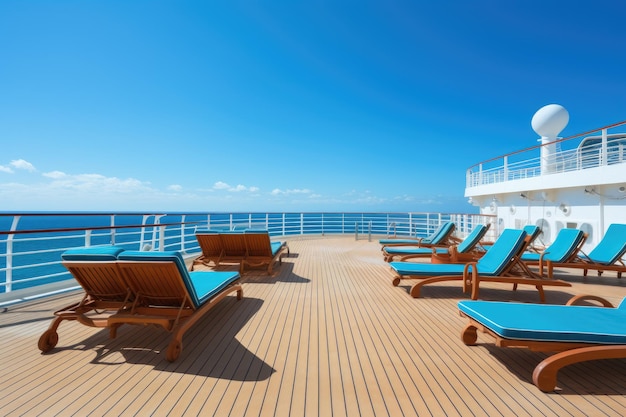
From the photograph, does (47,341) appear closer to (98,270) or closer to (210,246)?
(98,270)

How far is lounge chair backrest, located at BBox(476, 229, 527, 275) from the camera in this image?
3.55 meters

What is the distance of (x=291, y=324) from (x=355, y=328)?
1.87ft

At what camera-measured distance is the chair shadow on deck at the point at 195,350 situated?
5.92ft

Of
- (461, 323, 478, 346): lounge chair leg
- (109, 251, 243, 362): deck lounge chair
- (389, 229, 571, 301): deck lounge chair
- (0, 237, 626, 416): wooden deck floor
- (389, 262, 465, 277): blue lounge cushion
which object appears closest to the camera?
(0, 237, 626, 416): wooden deck floor

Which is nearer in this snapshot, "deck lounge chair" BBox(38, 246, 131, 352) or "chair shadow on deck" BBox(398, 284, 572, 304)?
"deck lounge chair" BBox(38, 246, 131, 352)

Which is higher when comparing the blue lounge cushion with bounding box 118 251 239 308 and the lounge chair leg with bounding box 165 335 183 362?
the blue lounge cushion with bounding box 118 251 239 308

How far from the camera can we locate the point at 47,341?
2.06m

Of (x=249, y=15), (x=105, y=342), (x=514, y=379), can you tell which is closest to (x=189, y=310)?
(x=105, y=342)

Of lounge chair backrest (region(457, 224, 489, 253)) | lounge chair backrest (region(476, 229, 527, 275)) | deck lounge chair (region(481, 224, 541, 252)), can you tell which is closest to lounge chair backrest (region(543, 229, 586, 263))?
deck lounge chair (region(481, 224, 541, 252))

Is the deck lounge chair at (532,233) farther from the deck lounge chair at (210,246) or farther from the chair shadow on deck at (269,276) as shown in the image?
the deck lounge chair at (210,246)

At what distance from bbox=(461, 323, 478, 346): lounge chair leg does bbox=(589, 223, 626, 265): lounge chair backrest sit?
388 cm

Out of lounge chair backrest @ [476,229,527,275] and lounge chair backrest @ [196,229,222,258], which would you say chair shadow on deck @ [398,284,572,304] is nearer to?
lounge chair backrest @ [476,229,527,275]

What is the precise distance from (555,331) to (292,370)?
1585 mm

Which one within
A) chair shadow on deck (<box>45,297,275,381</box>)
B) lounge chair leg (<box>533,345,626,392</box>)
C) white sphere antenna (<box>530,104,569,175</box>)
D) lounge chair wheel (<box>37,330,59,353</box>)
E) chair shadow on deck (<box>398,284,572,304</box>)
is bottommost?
chair shadow on deck (<box>398,284,572,304</box>)
